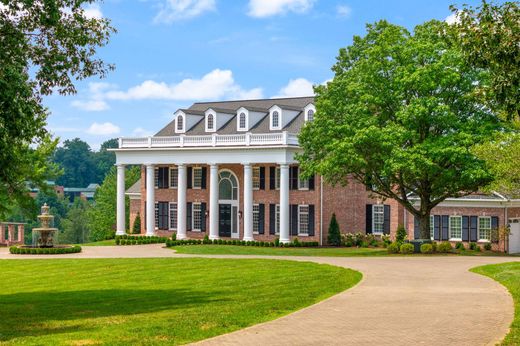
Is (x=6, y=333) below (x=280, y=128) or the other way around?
below

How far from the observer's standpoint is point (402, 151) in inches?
1825

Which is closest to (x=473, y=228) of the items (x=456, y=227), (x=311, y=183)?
(x=456, y=227)

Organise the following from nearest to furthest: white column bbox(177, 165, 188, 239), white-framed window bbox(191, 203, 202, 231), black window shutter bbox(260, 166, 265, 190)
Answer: black window shutter bbox(260, 166, 265, 190)
white column bbox(177, 165, 188, 239)
white-framed window bbox(191, 203, 202, 231)

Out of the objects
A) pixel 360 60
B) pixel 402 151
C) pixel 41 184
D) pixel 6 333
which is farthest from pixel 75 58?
pixel 41 184

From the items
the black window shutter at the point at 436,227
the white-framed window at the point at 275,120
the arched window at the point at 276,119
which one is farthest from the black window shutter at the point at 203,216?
the black window shutter at the point at 436,227

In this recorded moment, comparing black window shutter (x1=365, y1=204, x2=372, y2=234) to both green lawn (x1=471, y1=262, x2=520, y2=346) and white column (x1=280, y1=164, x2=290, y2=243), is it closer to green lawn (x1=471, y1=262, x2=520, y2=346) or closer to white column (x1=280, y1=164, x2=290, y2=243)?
white column (x1=280, y1=164, x2=290, y2=243)

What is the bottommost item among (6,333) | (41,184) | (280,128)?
(6,333)

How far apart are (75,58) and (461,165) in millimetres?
28547

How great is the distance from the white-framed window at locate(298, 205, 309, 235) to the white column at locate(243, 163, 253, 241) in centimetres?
382

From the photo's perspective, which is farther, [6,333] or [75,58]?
[75,58]

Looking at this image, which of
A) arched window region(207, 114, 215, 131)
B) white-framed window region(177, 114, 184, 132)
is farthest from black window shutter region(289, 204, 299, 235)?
white-framed window region(177, 114, 184, 132)

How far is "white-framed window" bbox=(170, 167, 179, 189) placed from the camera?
235 feet

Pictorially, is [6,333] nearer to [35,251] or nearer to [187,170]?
[35,251]

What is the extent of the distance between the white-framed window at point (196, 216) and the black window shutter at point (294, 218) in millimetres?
9037
